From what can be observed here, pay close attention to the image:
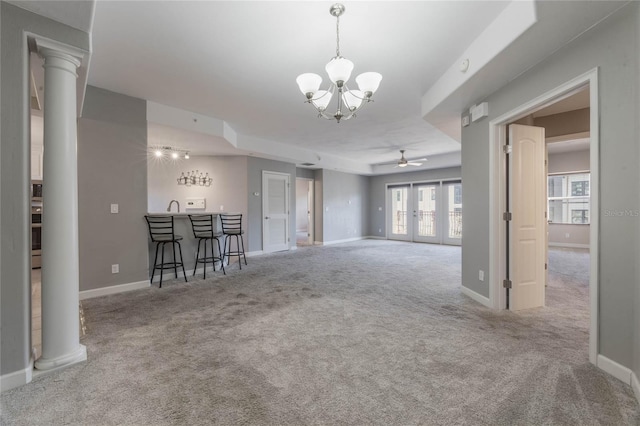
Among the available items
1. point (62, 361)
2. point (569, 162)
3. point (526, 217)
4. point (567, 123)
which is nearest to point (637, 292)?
point (526, 217)

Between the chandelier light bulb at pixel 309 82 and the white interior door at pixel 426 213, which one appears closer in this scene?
the chandelier light bulb at pixel 309 82

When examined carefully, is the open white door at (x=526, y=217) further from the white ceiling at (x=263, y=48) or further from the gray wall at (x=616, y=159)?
the white ceiling at (x=263, y=48)

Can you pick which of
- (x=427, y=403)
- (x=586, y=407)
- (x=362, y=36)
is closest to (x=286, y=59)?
(x=362, y=36)

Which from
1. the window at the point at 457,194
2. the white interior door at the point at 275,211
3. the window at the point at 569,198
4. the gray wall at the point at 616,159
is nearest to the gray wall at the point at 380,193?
the window at the point at 457,194

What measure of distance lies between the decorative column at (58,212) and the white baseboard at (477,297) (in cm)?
388

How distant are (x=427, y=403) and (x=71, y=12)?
3.34 m

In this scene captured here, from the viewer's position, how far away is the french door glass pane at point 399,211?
10.2 m

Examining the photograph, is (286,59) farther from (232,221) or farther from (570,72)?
(232,221)

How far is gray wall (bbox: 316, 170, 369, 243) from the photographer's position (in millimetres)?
9375

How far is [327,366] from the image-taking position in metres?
2.06

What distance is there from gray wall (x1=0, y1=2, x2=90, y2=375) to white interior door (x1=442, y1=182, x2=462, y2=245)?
9356 millimetres

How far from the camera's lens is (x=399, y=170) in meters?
10.0

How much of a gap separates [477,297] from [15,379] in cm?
418

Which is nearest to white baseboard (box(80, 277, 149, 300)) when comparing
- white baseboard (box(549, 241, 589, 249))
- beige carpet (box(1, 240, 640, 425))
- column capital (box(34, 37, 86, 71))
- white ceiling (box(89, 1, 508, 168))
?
beige carpet (box(1, 240, 640, 425))
